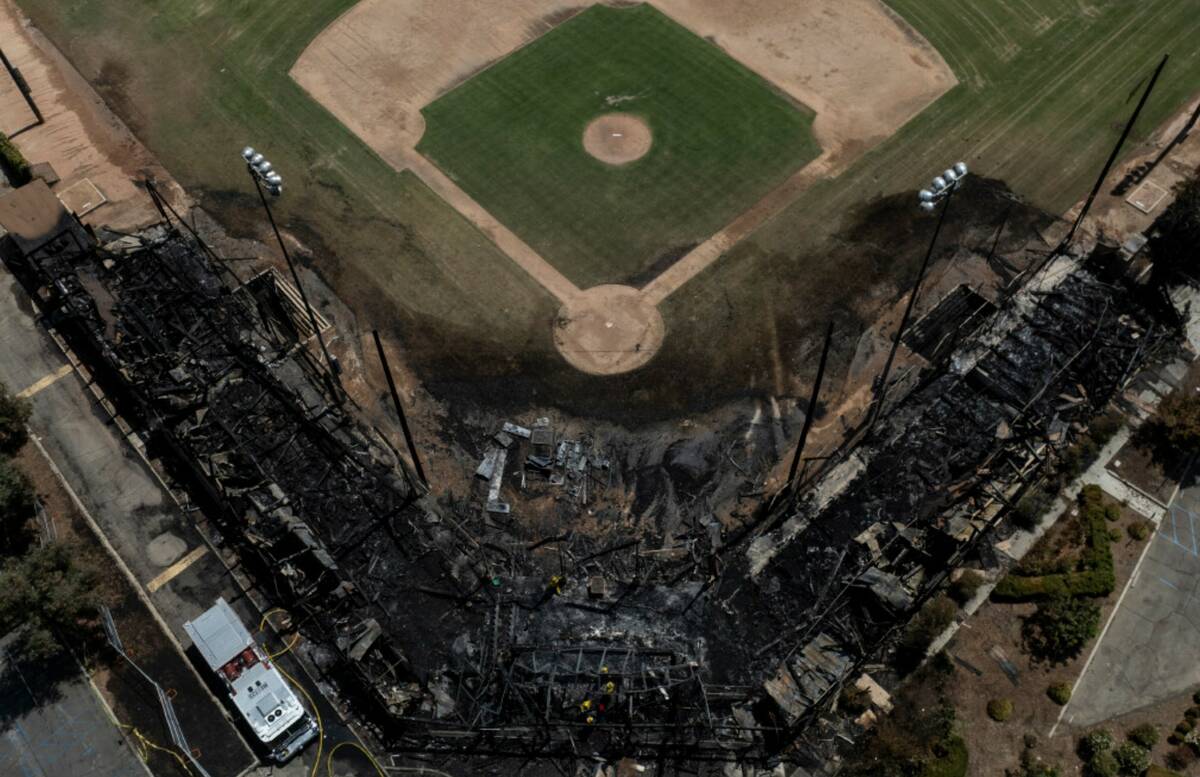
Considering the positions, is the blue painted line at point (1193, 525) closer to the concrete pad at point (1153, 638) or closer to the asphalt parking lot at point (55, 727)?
the concrete pad at point (1153, 638)

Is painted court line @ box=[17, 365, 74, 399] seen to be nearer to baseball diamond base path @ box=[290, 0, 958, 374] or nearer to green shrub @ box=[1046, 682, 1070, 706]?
baseball diamond base path @ box=[290, 0, 958, 374]

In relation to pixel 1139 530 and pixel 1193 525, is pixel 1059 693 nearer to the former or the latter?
pixel 1139 530

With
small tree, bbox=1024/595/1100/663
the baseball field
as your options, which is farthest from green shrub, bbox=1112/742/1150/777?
the baseball field

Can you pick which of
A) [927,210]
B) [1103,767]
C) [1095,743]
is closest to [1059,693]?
[1095,743]

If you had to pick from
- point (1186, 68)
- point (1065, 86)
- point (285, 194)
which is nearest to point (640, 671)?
point (285, 194)

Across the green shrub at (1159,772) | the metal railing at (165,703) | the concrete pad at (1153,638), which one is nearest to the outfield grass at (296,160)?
the metal railing at (165,703)

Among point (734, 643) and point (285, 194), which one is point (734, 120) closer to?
point (285, 194)

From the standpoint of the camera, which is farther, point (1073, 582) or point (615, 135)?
point (615, 135)
